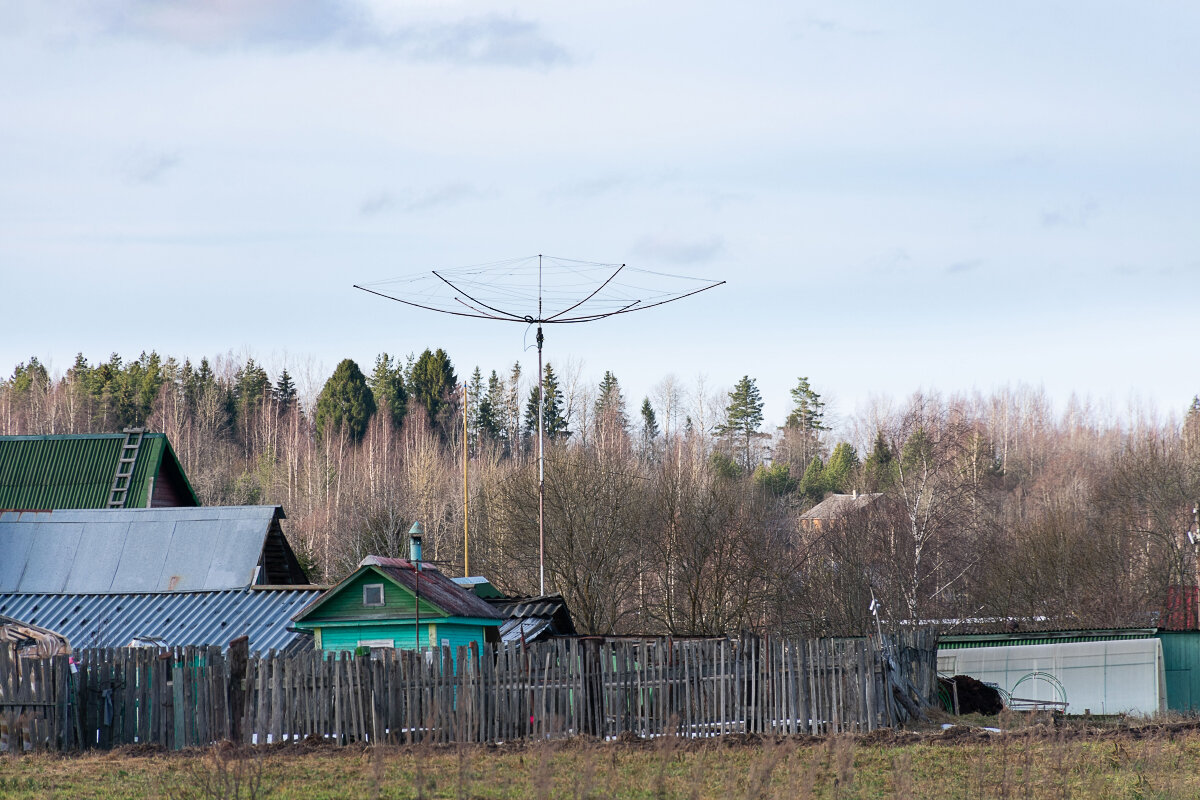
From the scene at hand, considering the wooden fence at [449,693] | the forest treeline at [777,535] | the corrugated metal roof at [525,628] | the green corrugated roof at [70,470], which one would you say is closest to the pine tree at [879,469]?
the forest treeline at [777,535]

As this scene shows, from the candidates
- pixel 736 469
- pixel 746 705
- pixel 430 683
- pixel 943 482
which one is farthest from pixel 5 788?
pixel 736 469

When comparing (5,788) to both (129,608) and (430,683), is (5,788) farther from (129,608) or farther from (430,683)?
(129,608)

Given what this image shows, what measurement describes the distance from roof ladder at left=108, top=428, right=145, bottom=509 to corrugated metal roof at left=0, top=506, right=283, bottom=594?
4238 mm

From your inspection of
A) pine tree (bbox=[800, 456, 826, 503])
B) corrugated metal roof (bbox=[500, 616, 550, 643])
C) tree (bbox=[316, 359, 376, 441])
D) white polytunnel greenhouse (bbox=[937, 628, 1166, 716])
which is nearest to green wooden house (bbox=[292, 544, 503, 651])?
corrugated metal roof (bbox=[500, 616, 550, 643])

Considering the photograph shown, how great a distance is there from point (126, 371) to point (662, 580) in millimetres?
81007

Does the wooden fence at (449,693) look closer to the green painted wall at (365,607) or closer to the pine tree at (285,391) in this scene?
the green painted wall at (365,607)

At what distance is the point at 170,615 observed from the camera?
85.4 feet

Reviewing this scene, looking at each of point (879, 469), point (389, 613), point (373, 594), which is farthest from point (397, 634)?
point (879, 469)

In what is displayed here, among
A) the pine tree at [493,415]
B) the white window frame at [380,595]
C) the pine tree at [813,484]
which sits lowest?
the white window frame at [380,595]

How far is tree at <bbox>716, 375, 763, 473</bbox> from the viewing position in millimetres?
112750

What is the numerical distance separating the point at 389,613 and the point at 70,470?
54.5 ft

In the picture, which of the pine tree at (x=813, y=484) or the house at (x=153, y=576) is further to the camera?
the pine tree at (x=813, y=484)

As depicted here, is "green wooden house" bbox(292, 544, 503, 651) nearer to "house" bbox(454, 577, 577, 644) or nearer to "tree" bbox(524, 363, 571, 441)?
"house" bbox(454, 577, 577, 644)

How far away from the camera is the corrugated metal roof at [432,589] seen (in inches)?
910
